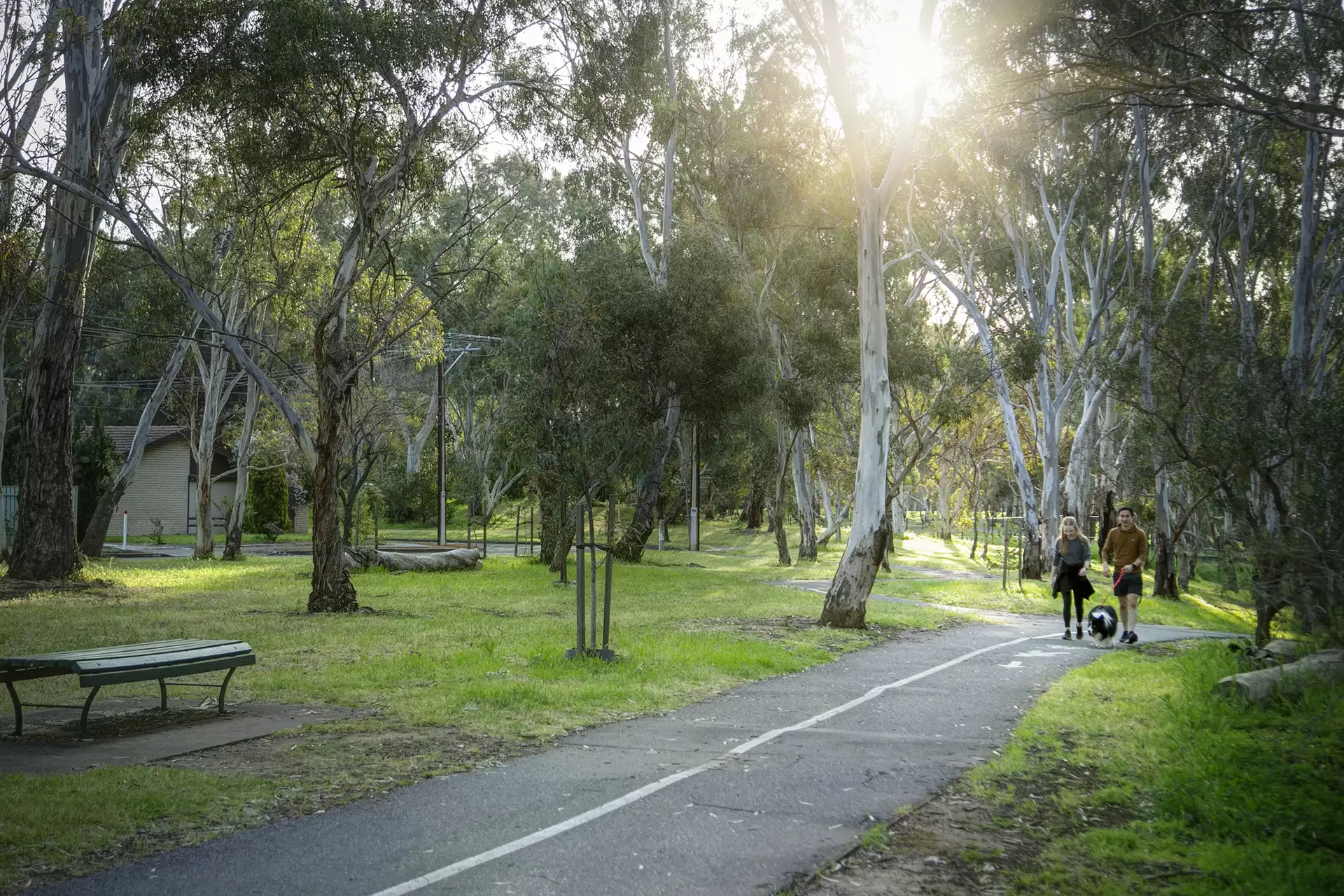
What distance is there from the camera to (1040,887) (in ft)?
16.0

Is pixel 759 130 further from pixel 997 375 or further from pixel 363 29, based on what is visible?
pixel 363 29

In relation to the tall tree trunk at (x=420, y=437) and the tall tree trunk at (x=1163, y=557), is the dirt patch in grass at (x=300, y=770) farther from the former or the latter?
the tall tree trunk at (x=420, y=437)

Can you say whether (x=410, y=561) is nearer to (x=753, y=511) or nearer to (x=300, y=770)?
(x=300, y=770)

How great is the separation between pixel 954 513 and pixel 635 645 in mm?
61790

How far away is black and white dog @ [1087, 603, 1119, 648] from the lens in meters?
14.6

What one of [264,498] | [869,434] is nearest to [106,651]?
[869,434]

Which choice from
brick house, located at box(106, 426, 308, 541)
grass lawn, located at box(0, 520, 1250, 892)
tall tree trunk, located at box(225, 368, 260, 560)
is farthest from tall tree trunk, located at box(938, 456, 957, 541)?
tall tree trunk, located at box(225, 368, 260, 560)

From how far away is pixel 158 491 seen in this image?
148 feet

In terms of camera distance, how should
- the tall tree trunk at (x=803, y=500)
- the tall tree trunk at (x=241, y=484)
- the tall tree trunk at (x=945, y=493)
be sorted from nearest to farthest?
the tall tree trunk at (x=241, y=484) → the tall tree trunk at (x=803, y=500) → the tall tree trunk at (x=945, y=493)

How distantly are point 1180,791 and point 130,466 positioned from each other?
83.0ft

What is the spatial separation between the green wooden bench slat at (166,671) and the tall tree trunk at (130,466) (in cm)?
1806

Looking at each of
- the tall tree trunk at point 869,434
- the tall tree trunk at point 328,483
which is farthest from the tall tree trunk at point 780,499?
the tall tree trunk at point 328,483

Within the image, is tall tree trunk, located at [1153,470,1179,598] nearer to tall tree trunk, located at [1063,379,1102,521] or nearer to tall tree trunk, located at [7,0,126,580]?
tall tree trunk, located at [1063,379,1102,521]

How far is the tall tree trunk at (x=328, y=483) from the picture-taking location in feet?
55.4
